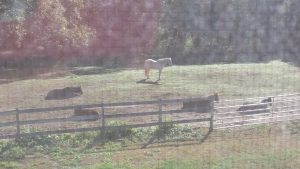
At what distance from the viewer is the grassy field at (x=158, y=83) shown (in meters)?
→ 4.81

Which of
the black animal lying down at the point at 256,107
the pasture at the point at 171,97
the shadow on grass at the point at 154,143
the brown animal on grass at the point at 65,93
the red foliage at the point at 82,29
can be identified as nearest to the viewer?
the pasture at the point at 171,97

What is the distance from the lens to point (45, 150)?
288 centimetres

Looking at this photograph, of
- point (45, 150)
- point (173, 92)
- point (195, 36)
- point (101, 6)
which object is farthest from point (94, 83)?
point (45, 150)

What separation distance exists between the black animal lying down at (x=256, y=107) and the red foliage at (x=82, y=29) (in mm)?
834

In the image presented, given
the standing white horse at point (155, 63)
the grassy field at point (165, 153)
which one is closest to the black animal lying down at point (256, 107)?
the grassy field at point (165, 153)

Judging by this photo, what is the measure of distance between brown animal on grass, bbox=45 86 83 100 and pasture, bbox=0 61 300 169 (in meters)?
0.10

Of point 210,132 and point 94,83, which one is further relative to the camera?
point 94,83

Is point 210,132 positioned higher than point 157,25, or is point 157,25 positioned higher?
point 157,25

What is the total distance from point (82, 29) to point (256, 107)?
4.57 ft

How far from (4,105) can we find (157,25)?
2.04 m

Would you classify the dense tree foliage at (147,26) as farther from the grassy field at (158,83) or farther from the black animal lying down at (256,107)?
the black animal lying down at (256,107)

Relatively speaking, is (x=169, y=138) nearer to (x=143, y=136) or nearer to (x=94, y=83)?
(x=143, y=136)

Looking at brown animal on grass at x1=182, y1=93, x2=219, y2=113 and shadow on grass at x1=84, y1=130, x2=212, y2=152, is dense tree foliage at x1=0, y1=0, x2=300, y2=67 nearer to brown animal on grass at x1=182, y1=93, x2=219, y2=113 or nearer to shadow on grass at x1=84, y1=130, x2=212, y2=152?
brown animal on grass at x1=182, y1=93, x2=219, y2=113

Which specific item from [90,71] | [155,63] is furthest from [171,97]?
[90,71]
